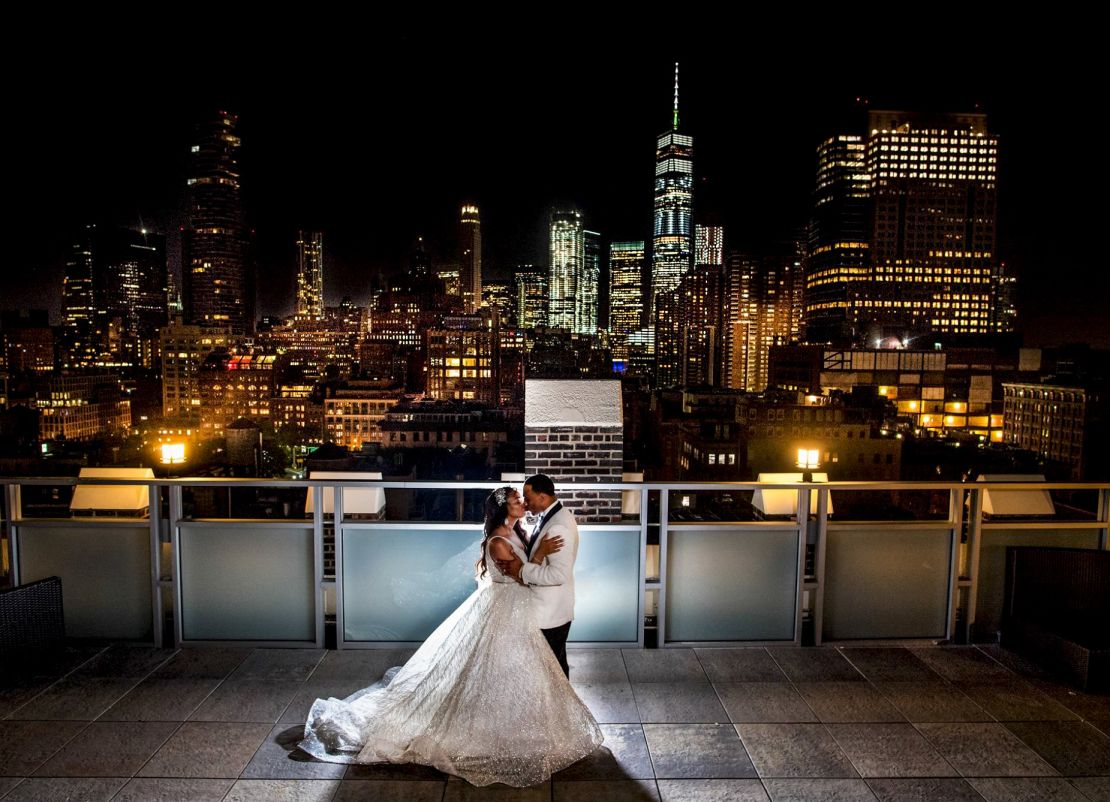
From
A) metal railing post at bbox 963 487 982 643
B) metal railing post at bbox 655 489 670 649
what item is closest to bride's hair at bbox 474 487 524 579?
metal railing post at bbox 655 489 670 649

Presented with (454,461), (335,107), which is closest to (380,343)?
(454,461)

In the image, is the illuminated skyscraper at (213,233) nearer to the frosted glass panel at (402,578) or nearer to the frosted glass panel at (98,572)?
the frosted glass panel at (98,572)

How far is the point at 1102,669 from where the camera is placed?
15.3 feet

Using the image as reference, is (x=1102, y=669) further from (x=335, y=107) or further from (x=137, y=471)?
(x=335, y=107)

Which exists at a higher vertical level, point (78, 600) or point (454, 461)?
point (78, 600)

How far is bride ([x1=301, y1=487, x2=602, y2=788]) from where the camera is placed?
3.73 metres

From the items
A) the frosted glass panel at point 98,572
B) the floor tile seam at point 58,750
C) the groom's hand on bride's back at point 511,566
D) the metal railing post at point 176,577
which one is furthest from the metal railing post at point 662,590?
the frosted glass panel at point 98,572

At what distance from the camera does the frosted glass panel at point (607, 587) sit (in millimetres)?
5367

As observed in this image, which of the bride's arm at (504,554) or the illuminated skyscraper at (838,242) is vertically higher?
the illuminated skyscraper at (838,242)

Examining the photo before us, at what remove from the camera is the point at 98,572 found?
5.41m

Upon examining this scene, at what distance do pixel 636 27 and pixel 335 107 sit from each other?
591 inches

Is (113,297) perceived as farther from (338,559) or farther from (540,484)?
(540,484)

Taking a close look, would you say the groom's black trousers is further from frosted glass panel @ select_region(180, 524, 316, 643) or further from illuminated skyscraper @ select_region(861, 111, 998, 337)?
illuminated skyscraper @ select_region(861, 111, 998, 337)

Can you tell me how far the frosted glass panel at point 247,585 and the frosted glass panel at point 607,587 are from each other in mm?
2097
